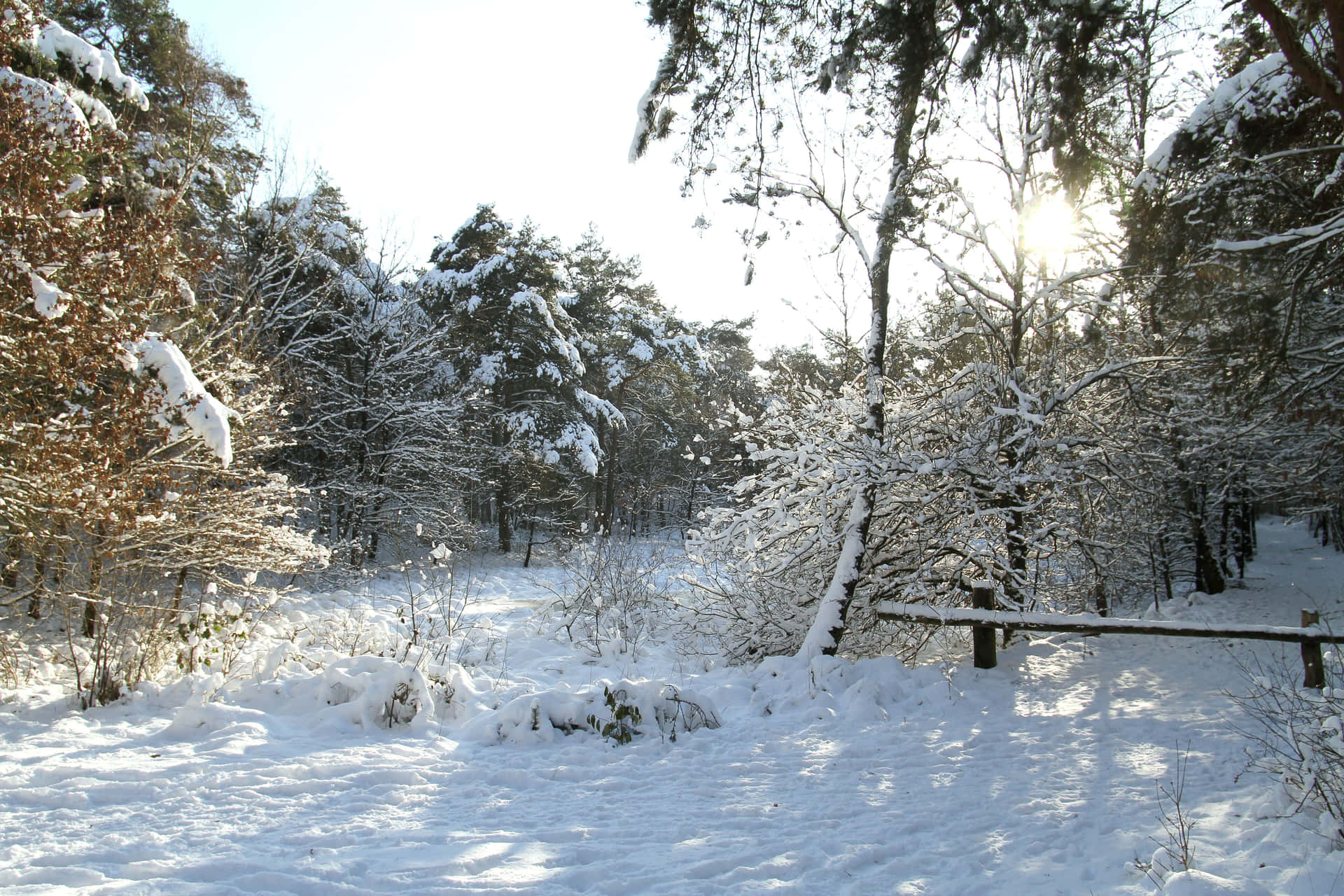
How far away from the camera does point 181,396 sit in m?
5.51

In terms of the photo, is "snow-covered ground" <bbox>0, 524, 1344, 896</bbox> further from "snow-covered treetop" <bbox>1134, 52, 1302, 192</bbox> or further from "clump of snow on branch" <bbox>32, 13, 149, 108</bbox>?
"clump of snow on branch" <bbox>32, 13, 149, 108</bbox>

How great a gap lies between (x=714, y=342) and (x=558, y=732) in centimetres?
2643

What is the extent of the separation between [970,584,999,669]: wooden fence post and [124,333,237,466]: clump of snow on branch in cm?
687

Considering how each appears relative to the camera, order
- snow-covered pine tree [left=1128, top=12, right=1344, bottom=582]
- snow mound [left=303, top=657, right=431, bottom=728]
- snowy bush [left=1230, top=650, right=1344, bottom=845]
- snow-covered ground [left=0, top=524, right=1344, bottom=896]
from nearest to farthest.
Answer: snow-covered ground [left=0, top=524, right=1344, bottom=896], snowy bush [left=1230, top=650, right=1344, bottom=845], snow mound [left=303, top=657, right=431, bottom=728], snow-covered pine tree [left=1128, top=12, right=1344, bottom=582]

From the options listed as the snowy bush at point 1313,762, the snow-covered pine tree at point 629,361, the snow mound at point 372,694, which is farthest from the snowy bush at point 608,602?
the snow-covered pine tree at point 629,361

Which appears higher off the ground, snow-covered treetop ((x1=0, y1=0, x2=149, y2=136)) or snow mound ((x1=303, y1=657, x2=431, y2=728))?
snow-covered treetop ((x1=0, y1=0, x2=149, y2=136))

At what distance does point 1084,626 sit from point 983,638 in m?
0.90

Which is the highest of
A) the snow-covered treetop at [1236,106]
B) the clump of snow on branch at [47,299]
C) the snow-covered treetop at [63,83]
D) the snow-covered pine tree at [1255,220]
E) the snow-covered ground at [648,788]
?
the snow-covered treetop at [63,83]

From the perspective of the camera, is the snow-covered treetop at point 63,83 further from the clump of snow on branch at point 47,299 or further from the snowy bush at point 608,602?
the snowy bush at point 608,602

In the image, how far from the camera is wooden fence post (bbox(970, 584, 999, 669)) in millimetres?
6426

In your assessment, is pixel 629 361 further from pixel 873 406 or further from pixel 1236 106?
pixel 1236 106

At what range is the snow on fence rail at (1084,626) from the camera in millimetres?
5641

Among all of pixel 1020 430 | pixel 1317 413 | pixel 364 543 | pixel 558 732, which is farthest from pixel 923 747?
pixel 364 543

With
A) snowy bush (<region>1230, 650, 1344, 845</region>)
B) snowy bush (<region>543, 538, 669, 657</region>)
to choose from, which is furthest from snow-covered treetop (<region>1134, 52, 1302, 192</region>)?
snowy bush (<region>543, 538, 669, 657</region>)
